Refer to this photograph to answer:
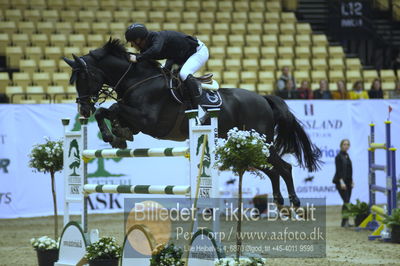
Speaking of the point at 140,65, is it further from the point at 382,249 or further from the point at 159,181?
the point at 159,181

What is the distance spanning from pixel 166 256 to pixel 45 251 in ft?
6.25

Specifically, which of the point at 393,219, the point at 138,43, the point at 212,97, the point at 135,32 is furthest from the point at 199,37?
the point at 135,32

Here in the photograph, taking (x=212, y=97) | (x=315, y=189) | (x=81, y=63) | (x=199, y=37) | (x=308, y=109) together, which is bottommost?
(x=315, y=189)

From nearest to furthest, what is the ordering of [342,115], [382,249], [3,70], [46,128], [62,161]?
[62,161] < [382,249] < [46,128] < [342,115] < [3,70]

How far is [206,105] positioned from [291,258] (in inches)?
74.8

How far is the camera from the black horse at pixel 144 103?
7078 millimetres

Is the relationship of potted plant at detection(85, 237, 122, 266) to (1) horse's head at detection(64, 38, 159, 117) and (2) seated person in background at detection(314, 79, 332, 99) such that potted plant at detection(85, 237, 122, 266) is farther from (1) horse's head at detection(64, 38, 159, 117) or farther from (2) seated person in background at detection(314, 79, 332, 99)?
(2) seated person in background at detection(314, 79, 332, 99)

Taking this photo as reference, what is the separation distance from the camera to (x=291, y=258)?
7410 millimetres

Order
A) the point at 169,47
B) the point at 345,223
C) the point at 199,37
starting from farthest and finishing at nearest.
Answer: the point at 199,37 → the point at 345,223 → the point at 169,47

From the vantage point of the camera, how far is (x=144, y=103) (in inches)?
288

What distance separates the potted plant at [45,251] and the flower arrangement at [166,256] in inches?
68.1

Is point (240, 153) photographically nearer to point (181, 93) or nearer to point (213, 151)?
point (213, 151)

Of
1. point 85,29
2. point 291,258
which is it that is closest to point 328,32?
point 85,29

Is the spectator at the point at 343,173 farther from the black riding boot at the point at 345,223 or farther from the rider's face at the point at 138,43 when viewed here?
the rider's face at the point at 138,43
